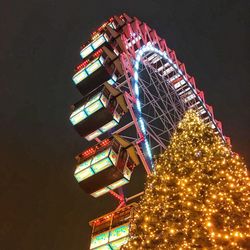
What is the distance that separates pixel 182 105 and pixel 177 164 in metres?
14.9

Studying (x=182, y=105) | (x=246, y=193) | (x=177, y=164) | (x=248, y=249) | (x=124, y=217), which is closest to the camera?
(x=248, y=249)

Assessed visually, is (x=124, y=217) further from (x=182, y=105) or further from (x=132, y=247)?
(x=182, y=105)

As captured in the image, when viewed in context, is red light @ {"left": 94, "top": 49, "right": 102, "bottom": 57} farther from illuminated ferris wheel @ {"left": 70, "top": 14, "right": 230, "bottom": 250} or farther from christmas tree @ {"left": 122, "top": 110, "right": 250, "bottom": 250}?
christmas tree @ {"left": 122, "top": 110, "right": 250, "bottom": 250}

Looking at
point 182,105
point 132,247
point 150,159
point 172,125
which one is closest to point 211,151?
point 132,247

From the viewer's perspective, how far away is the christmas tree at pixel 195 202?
9.59 meters

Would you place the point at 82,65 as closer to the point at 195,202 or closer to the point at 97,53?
the point at 97,53

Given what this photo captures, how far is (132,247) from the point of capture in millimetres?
10516

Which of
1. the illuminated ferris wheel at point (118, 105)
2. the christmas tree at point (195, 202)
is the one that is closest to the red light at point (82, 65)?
the illuminated ferris wheel at point (118, 105)

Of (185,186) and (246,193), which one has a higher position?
(185,186)

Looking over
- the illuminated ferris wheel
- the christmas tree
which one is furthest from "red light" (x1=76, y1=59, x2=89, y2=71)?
the christmas tree

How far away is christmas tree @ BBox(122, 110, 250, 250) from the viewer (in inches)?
377

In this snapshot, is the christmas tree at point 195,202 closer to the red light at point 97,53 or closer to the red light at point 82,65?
the red light at point 97,53

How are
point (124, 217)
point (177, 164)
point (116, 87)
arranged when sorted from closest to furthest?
point (177, 164), point (124, 217), point (116, 87)

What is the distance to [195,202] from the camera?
10.3 metres
